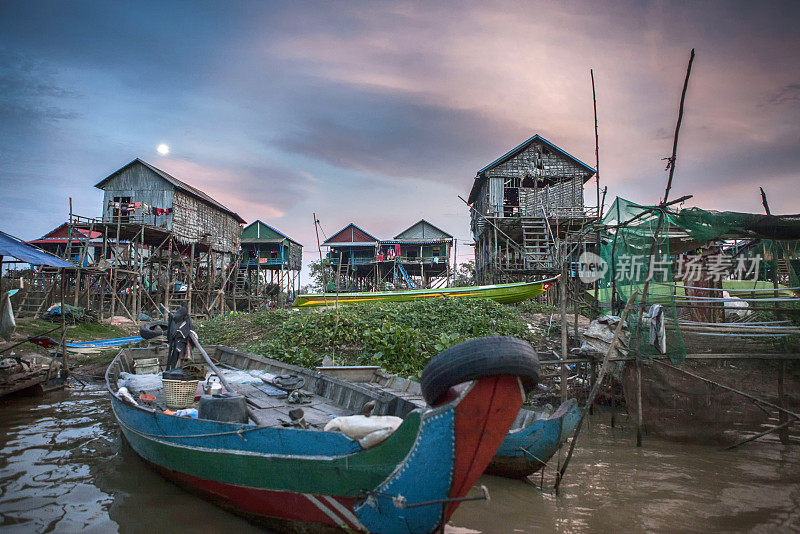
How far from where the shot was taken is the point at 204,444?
452 cm

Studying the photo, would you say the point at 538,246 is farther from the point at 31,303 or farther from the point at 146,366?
the point at 31,303

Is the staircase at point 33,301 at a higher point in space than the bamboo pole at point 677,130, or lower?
lower

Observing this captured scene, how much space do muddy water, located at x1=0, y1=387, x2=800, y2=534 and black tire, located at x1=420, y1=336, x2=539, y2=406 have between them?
6.85ft

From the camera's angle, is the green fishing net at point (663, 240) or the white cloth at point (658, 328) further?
the green fishing net at point (663, 240)

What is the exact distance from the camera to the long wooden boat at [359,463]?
3314 mm

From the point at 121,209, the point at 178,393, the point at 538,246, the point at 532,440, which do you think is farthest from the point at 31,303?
the point at 532,440

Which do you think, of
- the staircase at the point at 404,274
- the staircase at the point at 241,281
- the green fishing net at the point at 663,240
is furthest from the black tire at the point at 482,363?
the staircase at the point at 241,281

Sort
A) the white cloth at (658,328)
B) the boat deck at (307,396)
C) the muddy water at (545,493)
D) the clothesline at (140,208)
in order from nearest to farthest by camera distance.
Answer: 1. the muddy water at (545,493)
2. the boat deck at (307,396)
3. the white cloth at (658,328)
4. the clothesline at (140,208)

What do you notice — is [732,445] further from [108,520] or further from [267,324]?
[267,324]

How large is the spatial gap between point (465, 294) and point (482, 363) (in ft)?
51.5

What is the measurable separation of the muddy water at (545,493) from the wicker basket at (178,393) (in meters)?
0.99

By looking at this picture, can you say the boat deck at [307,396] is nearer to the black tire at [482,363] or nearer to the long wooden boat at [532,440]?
the long wooden boat at [532,440]

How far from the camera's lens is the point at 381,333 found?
11.8 m

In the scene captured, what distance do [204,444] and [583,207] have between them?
904 inches
